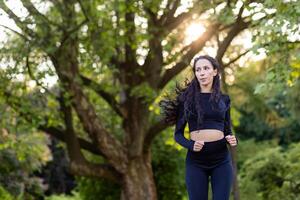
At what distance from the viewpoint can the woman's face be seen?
3.91 meters

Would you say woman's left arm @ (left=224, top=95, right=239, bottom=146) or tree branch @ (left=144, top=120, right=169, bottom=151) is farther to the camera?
tree branch @ (left=144, top=120, right=169, bottom=151)

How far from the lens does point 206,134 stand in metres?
3.84

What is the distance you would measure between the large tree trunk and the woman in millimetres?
8251

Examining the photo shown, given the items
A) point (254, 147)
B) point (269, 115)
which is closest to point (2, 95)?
point (269, 115)

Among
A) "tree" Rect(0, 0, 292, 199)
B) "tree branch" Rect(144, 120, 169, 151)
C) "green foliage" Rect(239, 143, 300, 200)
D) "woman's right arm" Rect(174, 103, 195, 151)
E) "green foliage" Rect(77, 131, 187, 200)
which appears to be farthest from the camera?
"green foliage" Rect(77, 131, 187, 200)

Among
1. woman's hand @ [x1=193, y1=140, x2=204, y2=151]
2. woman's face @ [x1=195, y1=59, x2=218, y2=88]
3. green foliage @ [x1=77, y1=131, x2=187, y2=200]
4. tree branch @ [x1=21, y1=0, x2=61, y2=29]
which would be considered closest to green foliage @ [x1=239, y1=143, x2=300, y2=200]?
green foliage @ [x1=77, y1=131, x2=187, y2=200]

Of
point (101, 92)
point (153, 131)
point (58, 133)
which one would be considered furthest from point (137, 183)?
point (101, 92)

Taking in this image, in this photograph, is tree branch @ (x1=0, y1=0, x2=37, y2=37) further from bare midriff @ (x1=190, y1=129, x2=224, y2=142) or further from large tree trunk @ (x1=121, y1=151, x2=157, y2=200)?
bare midriff @ (x1=190, y1=129, x2=224, y2=142)

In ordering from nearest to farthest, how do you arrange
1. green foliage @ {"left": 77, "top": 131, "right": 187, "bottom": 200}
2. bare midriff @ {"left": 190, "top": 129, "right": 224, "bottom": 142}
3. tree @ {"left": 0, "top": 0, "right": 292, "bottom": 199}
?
bare midriff @ {"left": 190, "top": 129, "right": 224, "bottom": 142}, tree @ {"left": 0, "top": 0, "right": 292, "bottom": 199}, green foliage @ {"left": 77, "top": 131, "right": 187, "bottom": 200}

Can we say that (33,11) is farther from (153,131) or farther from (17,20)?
(153,131)

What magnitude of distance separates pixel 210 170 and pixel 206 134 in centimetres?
26

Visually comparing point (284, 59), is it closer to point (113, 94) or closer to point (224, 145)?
point (224, 145)

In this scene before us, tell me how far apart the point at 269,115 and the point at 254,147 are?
5008 mm

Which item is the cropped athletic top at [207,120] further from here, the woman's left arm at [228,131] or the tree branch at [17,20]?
the tree branch at [17,20]
